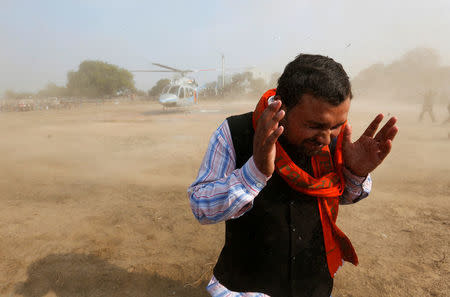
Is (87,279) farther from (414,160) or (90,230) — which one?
(414,160)

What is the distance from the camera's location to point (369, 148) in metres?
1.27

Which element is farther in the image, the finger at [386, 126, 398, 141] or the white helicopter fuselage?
the white helicopter fuselage

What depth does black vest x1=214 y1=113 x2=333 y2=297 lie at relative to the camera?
1273 millimetres

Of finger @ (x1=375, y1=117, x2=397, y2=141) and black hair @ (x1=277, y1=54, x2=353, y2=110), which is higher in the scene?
black hair @ (x1=277, y1=54, x2=353, y2=110)

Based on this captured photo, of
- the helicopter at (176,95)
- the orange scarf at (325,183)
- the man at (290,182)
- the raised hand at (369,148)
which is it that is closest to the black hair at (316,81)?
the man at (290,182)

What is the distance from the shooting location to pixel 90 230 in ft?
12.0

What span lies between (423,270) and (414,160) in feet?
16.5

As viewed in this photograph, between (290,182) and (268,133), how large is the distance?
1.12ft

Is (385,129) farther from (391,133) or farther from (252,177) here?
(252,177)

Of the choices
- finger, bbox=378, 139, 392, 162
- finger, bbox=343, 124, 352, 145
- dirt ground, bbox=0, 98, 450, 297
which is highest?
finger, bbox=343, 124, 352, 145

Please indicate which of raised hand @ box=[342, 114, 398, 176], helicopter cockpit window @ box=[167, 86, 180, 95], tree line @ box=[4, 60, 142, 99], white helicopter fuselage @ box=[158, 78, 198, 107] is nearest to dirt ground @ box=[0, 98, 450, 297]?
raised hand @ box=[342, 114, 398, 176]

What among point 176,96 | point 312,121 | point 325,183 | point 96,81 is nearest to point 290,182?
point 325,183

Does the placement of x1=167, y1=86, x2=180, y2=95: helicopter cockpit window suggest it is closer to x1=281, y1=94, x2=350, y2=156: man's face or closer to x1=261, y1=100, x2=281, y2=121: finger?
x1=281, y1=94, x2=350, y2=156: man's face

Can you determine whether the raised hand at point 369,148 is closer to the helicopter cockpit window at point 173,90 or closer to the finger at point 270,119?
the finger at point 270,119
